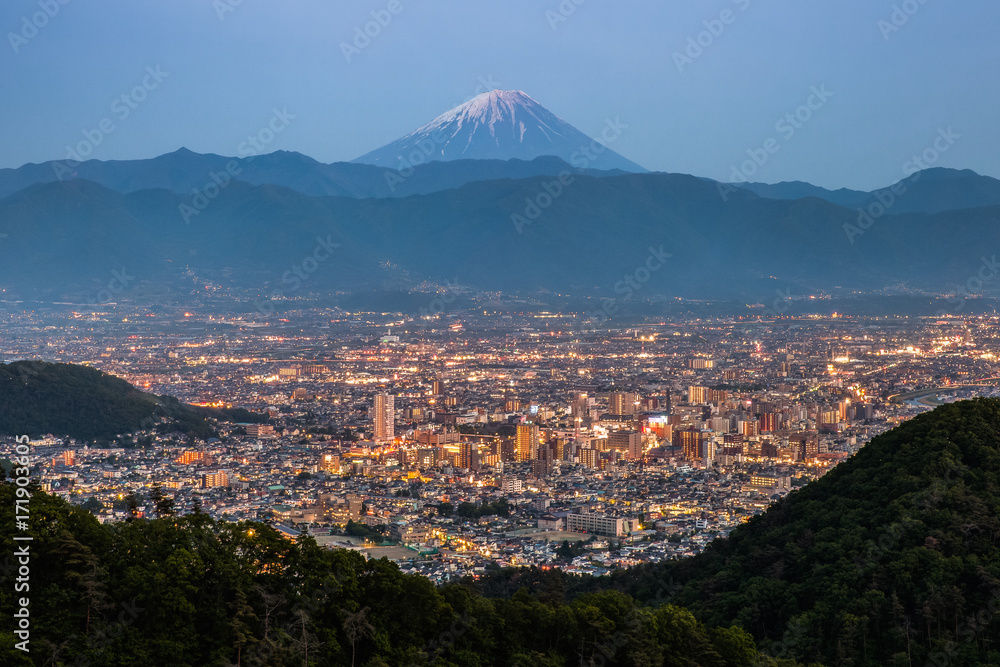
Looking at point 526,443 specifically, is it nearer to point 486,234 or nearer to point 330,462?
point 330,462

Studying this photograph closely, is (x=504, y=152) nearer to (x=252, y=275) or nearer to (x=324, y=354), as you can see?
(x=252, y=275)

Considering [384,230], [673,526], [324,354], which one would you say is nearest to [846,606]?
[673,526]

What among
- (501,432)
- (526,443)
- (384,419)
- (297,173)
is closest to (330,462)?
(526,443)

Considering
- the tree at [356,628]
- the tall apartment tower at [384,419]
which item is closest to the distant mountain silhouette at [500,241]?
the tall apartment tower at [384,419]

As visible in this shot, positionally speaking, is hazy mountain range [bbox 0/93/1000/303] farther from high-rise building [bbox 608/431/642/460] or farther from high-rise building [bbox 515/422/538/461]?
high-rise building [bbox 608/431/642/460]

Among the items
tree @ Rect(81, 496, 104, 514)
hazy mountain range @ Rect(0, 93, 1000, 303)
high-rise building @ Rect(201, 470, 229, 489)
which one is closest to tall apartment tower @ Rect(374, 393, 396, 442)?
high-rise building @ Rect(201, 470, 229, 489)
